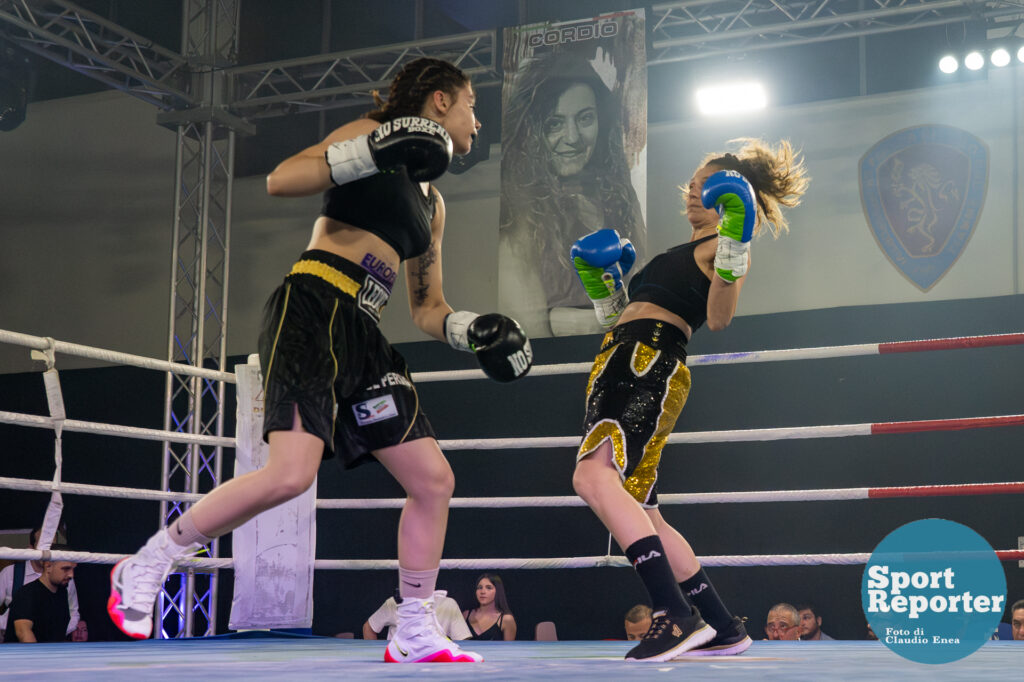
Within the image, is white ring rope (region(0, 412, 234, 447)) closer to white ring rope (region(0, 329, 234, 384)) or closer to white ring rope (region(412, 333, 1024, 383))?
white ring rope (region(0, 329, 234, 384))

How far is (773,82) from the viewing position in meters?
7.29

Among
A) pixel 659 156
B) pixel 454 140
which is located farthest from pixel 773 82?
pixel 454 140

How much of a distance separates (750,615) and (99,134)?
22.0 ft

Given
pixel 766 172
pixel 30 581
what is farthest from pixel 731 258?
pixel 30 581

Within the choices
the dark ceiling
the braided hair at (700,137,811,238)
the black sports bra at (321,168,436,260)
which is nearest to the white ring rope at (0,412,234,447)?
the black sports bra at (321,168,436,260)

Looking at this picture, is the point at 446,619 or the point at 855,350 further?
the point at 446,619

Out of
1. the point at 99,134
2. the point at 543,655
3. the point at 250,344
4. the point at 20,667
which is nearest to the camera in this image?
the point at 20,667

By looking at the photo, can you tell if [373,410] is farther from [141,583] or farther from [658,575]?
[658,575]

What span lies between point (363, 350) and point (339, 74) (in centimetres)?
617

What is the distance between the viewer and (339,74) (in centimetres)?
779

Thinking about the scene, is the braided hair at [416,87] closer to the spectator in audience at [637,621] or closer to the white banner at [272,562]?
the white banner at [272,562]

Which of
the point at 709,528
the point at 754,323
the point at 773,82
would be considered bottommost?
the point at 709,528

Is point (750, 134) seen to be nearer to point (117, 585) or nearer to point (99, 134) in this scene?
point (99, 134)

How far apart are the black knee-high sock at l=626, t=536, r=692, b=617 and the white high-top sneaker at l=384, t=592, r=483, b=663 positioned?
35 cm
